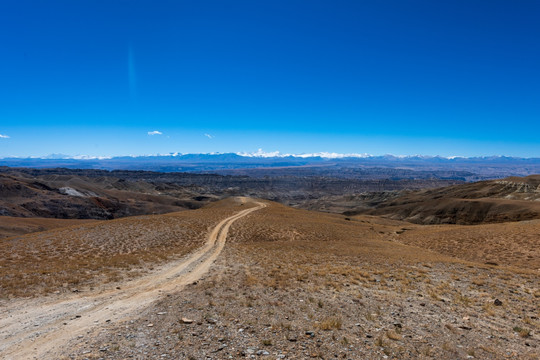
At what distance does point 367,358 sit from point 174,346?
18.5 feet

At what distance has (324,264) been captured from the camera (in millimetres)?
20172

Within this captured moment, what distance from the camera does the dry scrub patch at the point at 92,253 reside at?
48.2 feet

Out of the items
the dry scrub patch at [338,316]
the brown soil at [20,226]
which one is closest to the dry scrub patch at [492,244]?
the dry scrub patch at [338,316]

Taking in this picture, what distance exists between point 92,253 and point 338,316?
69.4 ft

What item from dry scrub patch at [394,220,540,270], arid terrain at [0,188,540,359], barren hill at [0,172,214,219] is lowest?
barren hill at [0,172,214,219]

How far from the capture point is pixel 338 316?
35.1 ft

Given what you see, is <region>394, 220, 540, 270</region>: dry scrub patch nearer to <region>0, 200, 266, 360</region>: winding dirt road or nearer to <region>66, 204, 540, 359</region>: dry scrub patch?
<region>66, 204, 540, 359</region>: dry scrub patch

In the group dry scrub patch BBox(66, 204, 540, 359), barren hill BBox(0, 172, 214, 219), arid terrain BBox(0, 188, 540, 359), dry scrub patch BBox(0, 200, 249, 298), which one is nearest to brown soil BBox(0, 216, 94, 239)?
barren hill BBox(0, 172, 214, 219)

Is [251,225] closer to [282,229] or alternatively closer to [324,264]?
[282,229]

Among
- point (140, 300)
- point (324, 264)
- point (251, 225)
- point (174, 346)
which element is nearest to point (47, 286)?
point (140, 300)

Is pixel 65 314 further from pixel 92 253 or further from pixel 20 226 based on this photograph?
pixel 20 226

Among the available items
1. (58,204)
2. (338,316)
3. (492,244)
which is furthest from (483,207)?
(58,204)

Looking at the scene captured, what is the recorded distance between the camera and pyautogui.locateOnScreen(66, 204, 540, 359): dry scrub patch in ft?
26.9

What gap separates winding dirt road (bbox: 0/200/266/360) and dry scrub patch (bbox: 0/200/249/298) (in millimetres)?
1832
